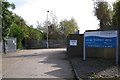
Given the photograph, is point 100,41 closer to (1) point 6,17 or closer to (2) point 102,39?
(2) point 102,39

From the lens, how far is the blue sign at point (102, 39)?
22.4 meters

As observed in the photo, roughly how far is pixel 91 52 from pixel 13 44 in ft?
65.9

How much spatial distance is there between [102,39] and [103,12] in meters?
27.1

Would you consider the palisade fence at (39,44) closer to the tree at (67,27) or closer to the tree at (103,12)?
the tree at (67,27)

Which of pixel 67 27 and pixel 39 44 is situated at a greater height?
pixel 67 27

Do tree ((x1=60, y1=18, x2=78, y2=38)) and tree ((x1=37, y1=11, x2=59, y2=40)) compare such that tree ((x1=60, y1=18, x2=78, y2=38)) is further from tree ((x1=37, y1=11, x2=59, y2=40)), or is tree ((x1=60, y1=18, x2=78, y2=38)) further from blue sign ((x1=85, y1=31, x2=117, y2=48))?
blue sign ((x1=85, y1=31, x2=117, y2=48))

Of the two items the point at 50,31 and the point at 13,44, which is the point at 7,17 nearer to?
the point at 13,44

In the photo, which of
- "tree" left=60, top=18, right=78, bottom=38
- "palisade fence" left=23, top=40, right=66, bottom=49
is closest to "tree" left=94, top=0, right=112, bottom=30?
"palisade fence" left=23, top=40, right=66, bottom=49

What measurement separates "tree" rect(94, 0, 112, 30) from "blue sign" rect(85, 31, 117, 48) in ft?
80.8

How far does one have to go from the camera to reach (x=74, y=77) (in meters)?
16.2

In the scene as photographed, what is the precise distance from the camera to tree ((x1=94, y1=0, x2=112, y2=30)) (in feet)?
160

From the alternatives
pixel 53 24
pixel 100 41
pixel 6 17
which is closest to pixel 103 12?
pixel 6 17

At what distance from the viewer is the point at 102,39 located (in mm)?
23062

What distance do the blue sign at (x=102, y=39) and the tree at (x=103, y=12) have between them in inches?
970
